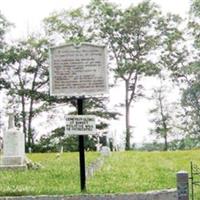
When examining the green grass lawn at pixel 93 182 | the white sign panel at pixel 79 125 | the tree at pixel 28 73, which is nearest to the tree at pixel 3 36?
the tree at pixel 28 73

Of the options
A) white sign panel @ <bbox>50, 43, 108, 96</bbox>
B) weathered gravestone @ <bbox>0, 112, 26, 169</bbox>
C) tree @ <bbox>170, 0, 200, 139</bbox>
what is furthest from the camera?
tree @ <bbox>170, 0, 200, 139</bbox>

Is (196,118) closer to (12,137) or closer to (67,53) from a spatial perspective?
(12,137)

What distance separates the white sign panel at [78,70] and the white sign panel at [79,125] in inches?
17.3

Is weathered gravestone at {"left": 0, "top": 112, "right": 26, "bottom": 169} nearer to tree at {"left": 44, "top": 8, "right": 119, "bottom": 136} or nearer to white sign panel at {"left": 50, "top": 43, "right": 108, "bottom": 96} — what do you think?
white sign panel at {"left": 50, "top": 43, "right": 108, "bottom": 96}

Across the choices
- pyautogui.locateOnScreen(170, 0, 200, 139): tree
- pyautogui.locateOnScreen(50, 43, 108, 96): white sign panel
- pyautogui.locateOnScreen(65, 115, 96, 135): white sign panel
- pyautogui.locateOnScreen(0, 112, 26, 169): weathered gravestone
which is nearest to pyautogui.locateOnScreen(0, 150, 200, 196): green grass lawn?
pyautogui.locateOnScreen(65, 115, 96, 135): white sign panel

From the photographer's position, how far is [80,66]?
11.3m

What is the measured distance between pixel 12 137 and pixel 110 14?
30.1m

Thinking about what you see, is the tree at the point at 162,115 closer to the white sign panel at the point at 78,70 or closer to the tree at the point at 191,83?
the tree at the point at 191,83

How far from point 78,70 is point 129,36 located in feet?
120

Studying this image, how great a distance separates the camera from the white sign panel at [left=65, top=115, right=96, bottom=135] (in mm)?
11086

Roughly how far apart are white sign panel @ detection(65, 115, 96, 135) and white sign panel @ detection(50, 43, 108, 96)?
439 mm

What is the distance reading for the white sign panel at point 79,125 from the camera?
1109cm

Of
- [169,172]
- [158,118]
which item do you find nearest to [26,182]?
[169,172]

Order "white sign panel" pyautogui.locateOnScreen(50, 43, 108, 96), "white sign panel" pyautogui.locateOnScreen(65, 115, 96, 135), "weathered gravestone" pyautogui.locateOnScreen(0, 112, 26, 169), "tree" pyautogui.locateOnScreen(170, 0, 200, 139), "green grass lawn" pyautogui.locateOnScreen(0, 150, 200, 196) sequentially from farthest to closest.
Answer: "tree" pyautogui.locateOnScreen(170, 0, 200, 139) < "weathered gravestone" pyautogui.locateOnScreen(0, 112, 26, 169) < "white sign panel" pyautogui.locateOnScreen(50, 43, 108, 96) < "white sign panel" pyautogui.locateOnScreen(65, 115, 96, 135) < "green grass lawn" pyautogui.locateOnScreen(0, 150, 200, 196)
